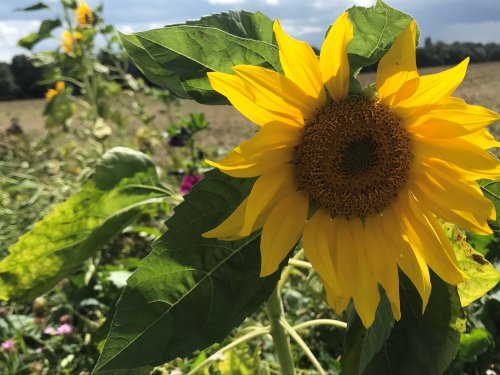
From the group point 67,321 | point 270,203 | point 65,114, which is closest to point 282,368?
point 270,203

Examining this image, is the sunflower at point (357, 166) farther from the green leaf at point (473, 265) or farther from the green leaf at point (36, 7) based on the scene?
A: the green leaf at point (36, 7)

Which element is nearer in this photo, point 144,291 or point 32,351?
point 144,291

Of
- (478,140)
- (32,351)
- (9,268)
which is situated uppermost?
(478,140)

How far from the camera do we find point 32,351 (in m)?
1.50

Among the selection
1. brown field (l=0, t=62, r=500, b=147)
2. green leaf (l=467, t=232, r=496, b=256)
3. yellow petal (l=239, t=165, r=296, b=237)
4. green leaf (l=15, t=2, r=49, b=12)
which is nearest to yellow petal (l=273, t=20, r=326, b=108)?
yellow petal (l=239, t=165, r=296, b=237)

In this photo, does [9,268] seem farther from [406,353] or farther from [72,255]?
[406,353]

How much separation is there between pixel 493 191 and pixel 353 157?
0.62ft

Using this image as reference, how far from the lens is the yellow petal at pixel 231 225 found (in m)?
0.70

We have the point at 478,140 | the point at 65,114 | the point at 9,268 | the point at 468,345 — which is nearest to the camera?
the point at 478,140

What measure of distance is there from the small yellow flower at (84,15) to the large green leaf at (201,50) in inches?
92.7

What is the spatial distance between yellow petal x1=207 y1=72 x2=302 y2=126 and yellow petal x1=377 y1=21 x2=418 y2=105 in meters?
0.15

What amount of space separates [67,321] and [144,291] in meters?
0.94

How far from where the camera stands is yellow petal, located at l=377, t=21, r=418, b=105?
65 centimetres

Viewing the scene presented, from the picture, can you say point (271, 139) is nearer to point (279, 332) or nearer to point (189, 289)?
point (189, 289)
